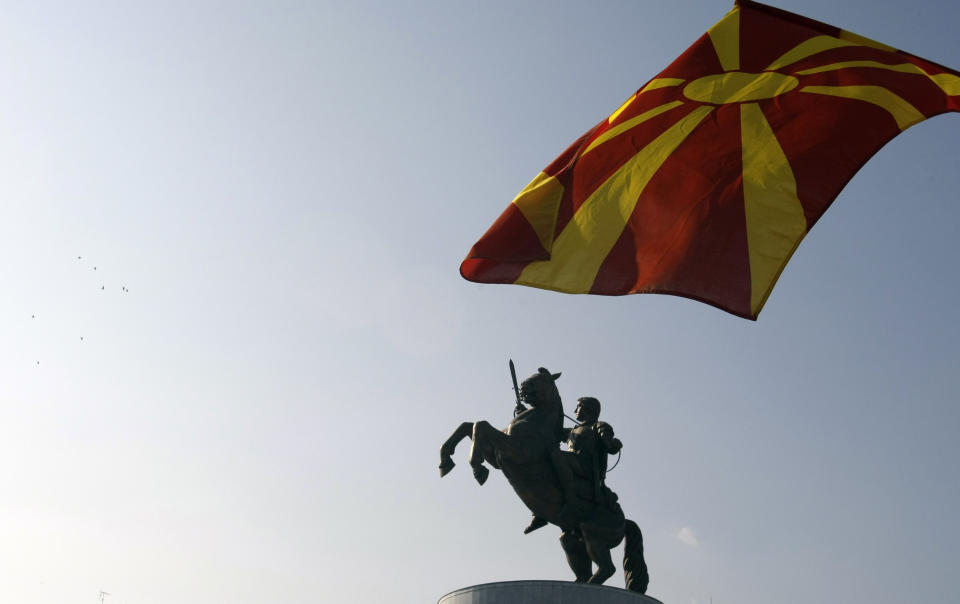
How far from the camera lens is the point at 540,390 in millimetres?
16453

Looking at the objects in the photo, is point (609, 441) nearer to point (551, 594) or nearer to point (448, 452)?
point (448, 452)

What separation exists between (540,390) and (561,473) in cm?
123

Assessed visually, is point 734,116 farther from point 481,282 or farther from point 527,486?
point 527,486

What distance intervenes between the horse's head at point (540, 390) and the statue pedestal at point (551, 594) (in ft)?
9.74

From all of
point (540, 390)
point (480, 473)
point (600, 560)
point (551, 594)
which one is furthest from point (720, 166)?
point (551, 594)

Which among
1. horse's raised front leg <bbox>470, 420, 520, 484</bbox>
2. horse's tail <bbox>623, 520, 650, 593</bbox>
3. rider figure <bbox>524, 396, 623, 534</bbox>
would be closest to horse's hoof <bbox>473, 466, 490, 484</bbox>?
horse's raised front leg <bbox>470, 420, 520, 484</bbox>

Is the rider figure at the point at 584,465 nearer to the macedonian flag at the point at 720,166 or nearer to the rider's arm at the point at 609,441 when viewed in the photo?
the rider's arm at the point at 609,441

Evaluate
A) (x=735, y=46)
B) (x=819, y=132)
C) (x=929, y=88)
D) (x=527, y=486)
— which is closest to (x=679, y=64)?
(x=735, y=46)

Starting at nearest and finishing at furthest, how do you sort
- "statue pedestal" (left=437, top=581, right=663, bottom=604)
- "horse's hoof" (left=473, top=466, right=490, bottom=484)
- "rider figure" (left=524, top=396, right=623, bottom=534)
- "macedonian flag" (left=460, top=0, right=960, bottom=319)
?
"statue pedestal" (left=437, top=581, right=663, bottom=604)
"macedonian flag" (left=460, top=0, right=960, bottom=319)
"horse's hoof" (left=473, top=466, right=490, bottom=484)
"rider figure" (left=524, top=396, right=623, bottom=534)

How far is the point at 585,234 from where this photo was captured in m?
16.4

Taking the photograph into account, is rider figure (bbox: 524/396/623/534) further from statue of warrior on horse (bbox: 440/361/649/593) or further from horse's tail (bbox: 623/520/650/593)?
horse's tail (bbox: 623/520/650/593)

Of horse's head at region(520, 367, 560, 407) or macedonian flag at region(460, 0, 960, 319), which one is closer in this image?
macedonian flag at region(460, 0, 960, 319)

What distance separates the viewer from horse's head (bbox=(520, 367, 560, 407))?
1644 centimetres

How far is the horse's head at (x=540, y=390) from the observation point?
53.9ft
